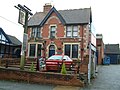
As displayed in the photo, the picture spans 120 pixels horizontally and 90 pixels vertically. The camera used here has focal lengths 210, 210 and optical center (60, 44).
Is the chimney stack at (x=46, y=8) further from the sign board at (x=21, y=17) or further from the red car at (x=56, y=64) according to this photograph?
the red car at (x=56, y=64)

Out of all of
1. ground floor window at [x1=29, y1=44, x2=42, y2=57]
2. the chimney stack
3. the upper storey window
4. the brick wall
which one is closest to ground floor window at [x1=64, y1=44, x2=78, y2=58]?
the upper storey window

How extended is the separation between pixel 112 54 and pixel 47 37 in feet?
73.9

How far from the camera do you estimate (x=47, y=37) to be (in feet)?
101

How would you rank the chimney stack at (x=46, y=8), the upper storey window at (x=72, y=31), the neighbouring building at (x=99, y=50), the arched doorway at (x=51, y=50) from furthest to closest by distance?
the neighbouring building at (x=99, y=50) < the chimney stack at (x=46, y=8) < the arched doorway at (x=51, y=50) < the upper storey window at (x=72, y=31)

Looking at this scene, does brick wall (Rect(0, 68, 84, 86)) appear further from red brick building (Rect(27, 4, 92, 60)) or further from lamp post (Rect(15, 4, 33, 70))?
red brick building (Rect(27, 4, 92, 60))

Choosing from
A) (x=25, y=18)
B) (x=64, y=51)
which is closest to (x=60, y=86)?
(x=25, y=18)

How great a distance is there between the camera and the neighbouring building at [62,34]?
1128 inches

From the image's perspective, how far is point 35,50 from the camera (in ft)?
103

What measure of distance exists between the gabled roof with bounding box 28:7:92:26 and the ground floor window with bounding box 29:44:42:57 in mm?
3274

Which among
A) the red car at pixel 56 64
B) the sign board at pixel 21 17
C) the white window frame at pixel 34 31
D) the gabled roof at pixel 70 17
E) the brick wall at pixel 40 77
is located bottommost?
the brick wall at pixel 40 77

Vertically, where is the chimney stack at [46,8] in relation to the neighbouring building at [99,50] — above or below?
above

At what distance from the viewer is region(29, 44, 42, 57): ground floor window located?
31.1 meters

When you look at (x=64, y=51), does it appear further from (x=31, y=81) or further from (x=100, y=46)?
(x=31, y=81)

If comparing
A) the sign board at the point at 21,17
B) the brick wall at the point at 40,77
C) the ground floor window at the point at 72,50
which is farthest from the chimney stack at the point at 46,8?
the brick wall at the point at 40,77
